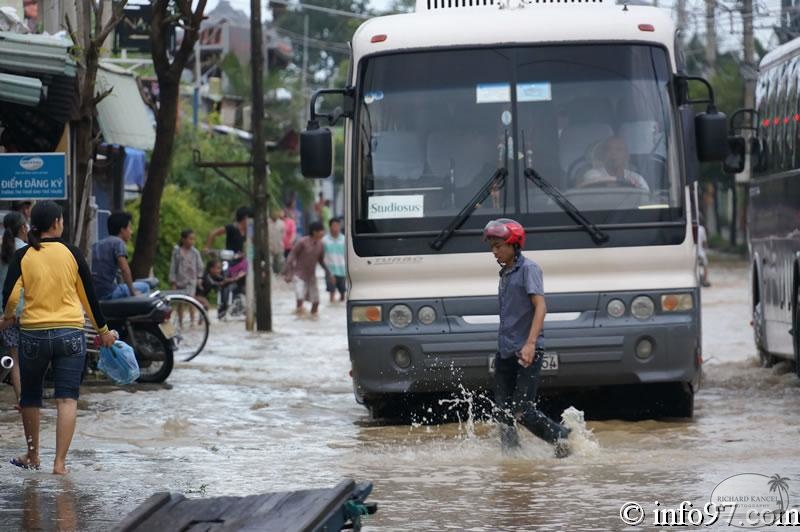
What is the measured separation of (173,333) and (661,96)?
293 inches

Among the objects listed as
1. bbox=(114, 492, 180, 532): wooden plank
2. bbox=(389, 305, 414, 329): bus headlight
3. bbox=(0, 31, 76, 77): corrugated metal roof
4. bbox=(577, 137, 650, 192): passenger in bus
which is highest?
bbox=(0, 31, 76, 77): corrugated metal roof

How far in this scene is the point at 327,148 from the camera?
14.1 meters

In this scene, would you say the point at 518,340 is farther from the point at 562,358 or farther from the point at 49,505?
the point at 49,505

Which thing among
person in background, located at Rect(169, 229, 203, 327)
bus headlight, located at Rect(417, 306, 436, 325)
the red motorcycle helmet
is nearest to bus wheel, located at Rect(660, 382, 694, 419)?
bus headlight, located at Rect(417, 306, 436, 325)

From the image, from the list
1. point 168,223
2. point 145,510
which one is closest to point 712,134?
point 145,510

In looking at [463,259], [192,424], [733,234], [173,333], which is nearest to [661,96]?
[463,259]

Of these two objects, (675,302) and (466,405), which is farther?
(466,405)

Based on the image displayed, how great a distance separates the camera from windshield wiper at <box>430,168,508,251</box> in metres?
14.0

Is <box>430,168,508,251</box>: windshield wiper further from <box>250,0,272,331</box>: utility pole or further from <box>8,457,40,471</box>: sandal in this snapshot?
<box>250,0,272,331</box>: utility pole

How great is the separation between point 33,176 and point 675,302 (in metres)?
6.75

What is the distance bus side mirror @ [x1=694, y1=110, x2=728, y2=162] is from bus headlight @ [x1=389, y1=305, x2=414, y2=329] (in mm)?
2624

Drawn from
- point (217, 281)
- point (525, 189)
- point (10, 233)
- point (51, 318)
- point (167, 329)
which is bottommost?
point (217, 281)

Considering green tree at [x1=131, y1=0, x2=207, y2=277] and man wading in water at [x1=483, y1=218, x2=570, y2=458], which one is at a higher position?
green tree at [x1=131, y1=0, x2=207, y2=277]

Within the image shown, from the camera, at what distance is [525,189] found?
554 inches
